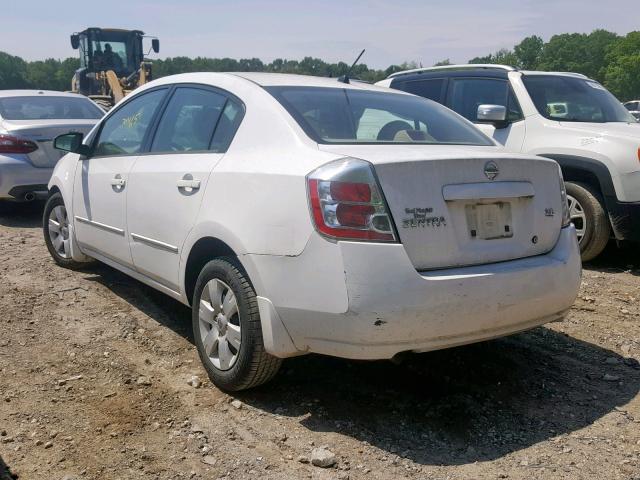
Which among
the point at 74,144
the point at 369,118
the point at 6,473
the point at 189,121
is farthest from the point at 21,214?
the point at 6,473

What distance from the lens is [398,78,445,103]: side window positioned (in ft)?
25.3

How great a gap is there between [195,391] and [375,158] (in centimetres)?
161

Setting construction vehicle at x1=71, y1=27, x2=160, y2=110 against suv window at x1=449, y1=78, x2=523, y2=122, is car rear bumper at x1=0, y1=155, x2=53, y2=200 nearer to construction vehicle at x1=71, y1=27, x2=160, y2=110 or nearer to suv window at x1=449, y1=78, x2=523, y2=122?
suv window at x1=449, y1=78, x2=523, y2=122

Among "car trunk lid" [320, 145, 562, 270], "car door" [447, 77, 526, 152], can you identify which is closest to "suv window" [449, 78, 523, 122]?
"car door" [447, 77, 526, 152]

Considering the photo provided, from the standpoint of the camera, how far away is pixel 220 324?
358 cm

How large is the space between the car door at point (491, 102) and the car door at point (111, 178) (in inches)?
144

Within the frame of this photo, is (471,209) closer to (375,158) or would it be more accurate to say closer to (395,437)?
(375,158)

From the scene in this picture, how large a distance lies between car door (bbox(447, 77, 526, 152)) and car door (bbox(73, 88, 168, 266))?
3.66 meters

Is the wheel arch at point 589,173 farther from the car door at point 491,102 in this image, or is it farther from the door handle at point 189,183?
the door handle at point 189,183

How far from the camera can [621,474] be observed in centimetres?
288

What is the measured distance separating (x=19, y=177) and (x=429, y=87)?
4.90 meters

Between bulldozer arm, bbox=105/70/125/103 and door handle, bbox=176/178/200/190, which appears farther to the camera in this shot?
bulldozer arm, bbox=105/70/125/103

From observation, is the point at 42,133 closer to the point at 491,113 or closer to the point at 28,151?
the point at 28,151

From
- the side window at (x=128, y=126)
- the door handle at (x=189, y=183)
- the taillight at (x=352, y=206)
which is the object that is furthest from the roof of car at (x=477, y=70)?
the taillight at (x=352, y=206)
